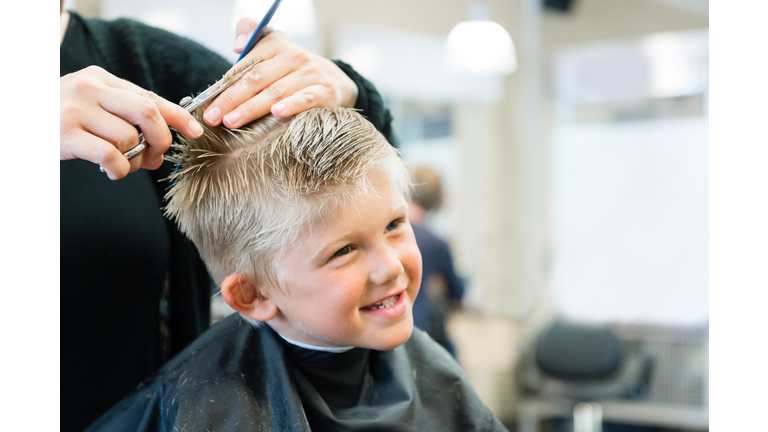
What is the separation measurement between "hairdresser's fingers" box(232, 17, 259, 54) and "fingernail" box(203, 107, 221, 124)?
0.37 feet

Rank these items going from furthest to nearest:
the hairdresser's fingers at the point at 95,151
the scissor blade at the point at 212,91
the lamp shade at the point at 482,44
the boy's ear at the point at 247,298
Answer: the lamp shade at the point at 482,44
the boy's ear at the point at 247,298
the scissor blade at the point at 212,91
the hairdresser's fingers at the point at 95,151

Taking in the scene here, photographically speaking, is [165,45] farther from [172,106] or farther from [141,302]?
[141,302]

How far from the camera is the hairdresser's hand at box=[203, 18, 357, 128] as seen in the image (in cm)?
69

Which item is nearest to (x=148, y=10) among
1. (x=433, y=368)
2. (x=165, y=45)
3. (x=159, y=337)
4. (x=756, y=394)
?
(x=165, y=45)

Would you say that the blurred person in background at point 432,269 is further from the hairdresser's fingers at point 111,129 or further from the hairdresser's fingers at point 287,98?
the hairdresser's fingers at point 111,129

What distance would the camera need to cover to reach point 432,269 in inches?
113

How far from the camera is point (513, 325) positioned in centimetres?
400

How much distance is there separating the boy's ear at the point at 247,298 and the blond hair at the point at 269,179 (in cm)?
2

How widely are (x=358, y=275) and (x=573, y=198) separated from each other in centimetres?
357

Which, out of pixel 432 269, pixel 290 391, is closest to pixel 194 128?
pixel 290 391

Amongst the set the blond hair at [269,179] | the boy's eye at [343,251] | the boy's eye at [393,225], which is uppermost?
the blond hair at [269,179]

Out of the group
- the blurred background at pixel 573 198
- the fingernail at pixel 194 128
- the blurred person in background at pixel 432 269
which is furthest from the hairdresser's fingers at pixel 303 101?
the blurred background at pixel 573 198

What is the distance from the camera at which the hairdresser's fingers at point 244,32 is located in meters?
0.74
